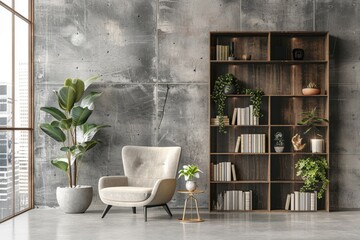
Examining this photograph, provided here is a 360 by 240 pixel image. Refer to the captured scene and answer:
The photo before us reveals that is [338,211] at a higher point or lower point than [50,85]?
lower

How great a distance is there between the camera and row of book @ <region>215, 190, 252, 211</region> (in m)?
8.09

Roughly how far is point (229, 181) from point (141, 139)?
1.44m

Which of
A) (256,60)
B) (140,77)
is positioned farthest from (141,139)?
(256,60)

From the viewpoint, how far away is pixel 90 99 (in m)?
7.95

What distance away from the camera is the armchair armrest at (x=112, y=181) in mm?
7375

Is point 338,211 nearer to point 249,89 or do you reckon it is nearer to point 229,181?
point 229,181

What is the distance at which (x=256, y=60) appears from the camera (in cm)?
812

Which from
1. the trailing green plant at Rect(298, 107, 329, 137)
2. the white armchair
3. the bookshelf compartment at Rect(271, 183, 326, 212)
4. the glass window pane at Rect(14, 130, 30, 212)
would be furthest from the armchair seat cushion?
→ the trailing green plant at Rect(298, 107, 329, 137)

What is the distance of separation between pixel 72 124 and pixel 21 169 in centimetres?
97

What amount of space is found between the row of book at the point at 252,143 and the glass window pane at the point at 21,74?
121 inches

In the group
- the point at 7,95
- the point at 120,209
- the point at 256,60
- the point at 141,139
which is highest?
the point at 256,60

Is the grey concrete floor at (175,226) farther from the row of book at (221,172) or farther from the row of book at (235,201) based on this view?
the row of book at (221,172)

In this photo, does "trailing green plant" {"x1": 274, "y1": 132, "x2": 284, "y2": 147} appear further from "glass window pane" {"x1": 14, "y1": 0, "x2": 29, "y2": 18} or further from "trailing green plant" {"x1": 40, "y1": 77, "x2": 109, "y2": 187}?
"glass window pane" {"x1": 14, "y1": 0, "x2": 29, "y2": 18}

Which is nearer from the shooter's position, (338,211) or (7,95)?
(7,95)
